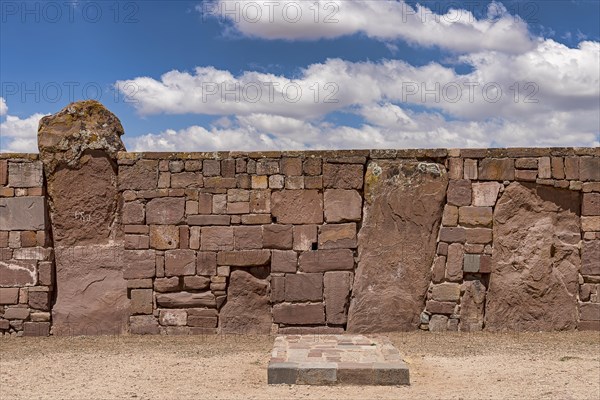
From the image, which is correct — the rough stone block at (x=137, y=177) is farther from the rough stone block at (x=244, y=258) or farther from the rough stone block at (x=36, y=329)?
the rough stone block at (x=36, y=329)

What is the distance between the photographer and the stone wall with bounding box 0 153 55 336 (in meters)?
9.22

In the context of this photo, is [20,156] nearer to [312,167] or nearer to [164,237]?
[164,237]

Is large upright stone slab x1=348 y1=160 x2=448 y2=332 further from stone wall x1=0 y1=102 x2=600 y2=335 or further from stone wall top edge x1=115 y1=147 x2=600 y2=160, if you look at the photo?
stone wall top edge x1=115 y1=147 x2=600 y2=160

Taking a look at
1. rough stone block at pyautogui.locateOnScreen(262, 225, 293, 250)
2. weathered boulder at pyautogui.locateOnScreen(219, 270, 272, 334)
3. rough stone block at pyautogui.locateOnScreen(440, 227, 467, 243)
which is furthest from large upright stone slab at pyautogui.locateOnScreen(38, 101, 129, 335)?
rough stone block at pyautogui.locateOnScreen(440, 227, 467, 243)

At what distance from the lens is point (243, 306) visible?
918 cm

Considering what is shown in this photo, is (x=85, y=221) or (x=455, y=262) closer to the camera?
(x=455, y=262)

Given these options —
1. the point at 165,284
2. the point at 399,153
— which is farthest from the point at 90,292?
the point at 399,153

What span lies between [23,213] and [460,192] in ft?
20.2

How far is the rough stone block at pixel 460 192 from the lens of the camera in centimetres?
907

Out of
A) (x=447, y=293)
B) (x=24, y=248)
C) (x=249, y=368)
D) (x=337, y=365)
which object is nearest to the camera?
(x=337, y=365)

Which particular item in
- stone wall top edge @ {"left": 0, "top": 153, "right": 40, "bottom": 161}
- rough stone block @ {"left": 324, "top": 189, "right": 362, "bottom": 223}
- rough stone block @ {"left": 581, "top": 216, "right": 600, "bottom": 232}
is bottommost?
rough stone block @ {"left": 581, "top": 216, "right": 600, "bottom": 232}

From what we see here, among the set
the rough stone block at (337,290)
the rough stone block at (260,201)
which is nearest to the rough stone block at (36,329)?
the rough stone block at (260,201)

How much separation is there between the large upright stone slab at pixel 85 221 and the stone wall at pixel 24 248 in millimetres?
149

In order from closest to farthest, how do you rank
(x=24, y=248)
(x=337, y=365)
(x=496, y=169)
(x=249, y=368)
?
1. (x=337, y=365)
2. (x=249, y=368)
3. (x=496, y=169)
4. (x=24, y=248)
